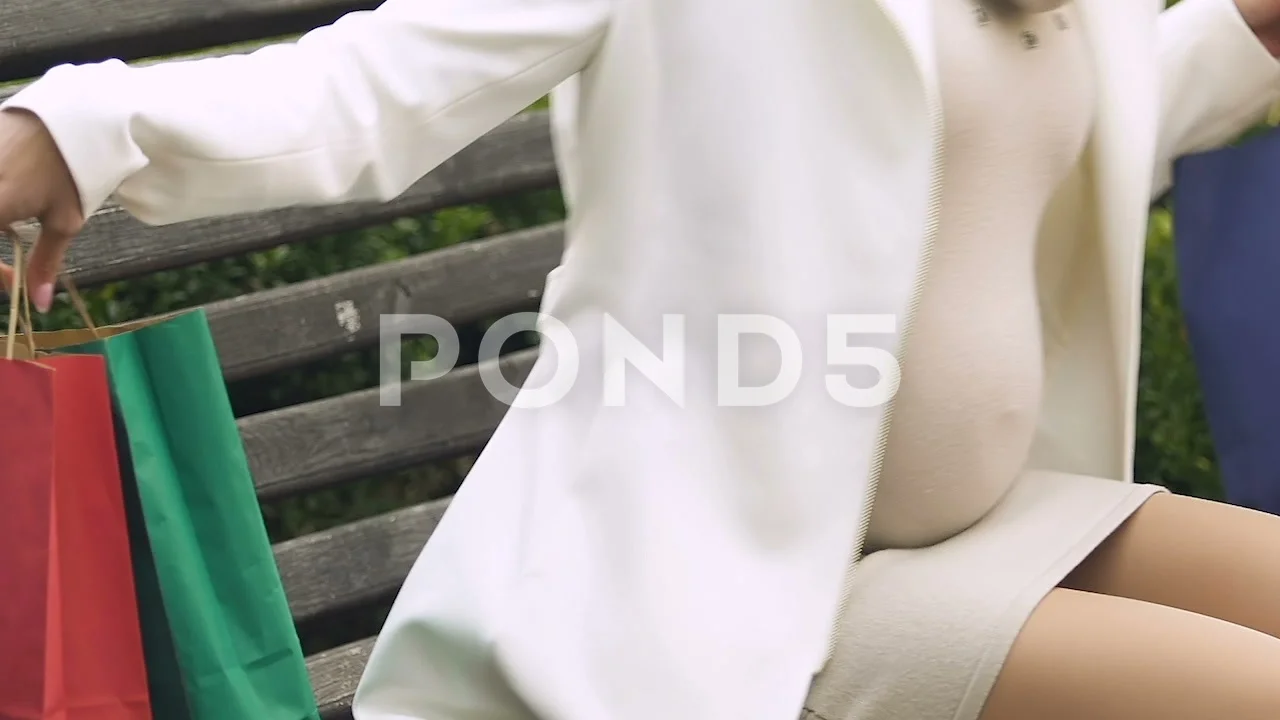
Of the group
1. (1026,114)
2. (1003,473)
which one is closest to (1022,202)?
(1026,114)

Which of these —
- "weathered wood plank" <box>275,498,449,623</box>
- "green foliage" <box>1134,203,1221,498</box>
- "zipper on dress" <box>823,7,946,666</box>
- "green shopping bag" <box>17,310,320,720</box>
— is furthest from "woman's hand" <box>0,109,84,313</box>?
"green foliage" <box>1134,203,1221,498</box>

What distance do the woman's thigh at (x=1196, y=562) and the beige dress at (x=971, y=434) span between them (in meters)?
0.04

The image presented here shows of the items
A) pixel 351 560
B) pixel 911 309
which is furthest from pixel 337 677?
pixel 911 309

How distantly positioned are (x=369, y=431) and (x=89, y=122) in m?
0.78

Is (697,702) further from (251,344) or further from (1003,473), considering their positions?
(251,344)

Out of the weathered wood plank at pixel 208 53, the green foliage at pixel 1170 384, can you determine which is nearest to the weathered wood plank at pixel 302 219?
the weathered wood plank at pixel 208 53

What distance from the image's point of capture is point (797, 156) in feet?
2.85

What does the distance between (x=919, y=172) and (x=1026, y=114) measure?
0.14 metres

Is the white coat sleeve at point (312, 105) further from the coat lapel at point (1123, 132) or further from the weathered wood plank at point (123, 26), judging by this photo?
the weathered wood plank at point (123, 26)

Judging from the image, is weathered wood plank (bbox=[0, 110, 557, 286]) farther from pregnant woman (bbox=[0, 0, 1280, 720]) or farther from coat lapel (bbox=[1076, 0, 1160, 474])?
coat lapel (bbox=[1076, 0, 1160, 474])

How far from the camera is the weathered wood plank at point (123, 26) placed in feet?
4.02

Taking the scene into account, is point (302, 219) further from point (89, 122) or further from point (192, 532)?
point (89, 122)

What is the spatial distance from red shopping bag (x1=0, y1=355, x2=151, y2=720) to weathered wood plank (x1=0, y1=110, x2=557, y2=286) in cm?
48

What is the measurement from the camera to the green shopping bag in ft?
2.75
